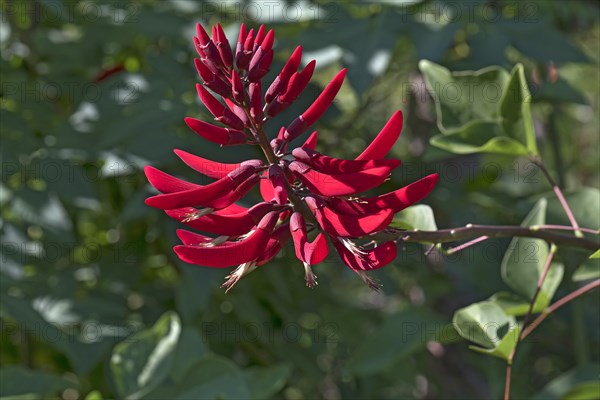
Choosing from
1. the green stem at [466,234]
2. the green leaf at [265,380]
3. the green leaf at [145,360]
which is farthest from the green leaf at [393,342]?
the green stem at [466,234]

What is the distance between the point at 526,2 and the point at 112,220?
1.11 m

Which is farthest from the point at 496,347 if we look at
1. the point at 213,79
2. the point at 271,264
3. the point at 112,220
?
the point at 112,220

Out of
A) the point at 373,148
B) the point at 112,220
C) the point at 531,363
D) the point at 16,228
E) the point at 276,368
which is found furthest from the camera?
the point at 531,363

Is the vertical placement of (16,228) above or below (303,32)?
below

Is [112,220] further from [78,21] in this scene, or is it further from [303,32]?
[303,32]

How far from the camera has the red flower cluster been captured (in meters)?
0.90

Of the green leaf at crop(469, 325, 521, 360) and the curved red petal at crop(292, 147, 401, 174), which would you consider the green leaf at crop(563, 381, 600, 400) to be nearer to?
the green leaf at crop(469, 325, 521, 360)

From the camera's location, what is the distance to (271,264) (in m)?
1.81

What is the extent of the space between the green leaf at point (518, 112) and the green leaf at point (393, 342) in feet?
1.75

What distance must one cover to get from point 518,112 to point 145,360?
2.36ft

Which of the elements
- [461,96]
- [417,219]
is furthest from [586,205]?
[417,219]

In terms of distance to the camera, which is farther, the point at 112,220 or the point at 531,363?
the point at 531,363

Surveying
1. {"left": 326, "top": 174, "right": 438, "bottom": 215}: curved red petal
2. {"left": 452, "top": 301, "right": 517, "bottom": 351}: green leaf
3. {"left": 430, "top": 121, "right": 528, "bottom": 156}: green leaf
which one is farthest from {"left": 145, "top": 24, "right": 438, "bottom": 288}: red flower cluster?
{"left": 430, "top": 121, "right": 528, "bottom": 156}: green leaf

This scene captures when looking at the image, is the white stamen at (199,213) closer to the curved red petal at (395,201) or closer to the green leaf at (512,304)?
the curved red petal at (395,201)
